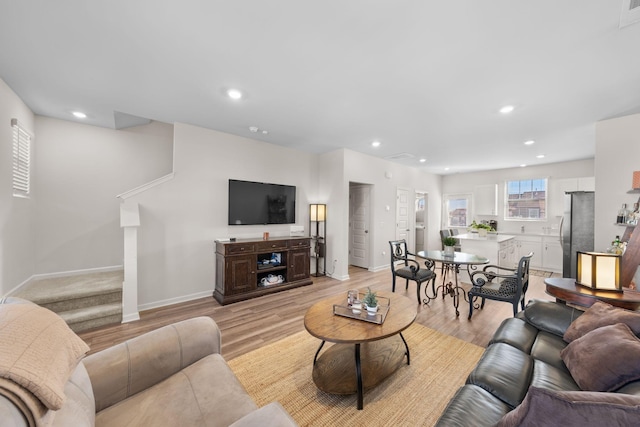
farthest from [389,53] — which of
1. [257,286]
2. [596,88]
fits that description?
[257,286]

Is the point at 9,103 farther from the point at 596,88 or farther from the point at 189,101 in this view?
the point at 596,88

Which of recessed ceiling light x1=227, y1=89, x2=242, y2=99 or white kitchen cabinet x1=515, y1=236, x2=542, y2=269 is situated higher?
recessed ceiling light x1=227, y1=89, x2=242, y2=99

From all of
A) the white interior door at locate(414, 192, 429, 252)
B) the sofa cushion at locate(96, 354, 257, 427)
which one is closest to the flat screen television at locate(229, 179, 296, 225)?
the sofa cushion at locate(96, 354, 257, 427)

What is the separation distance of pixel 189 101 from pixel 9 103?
175 centimetres

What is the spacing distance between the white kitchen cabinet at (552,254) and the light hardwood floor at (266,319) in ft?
7.06

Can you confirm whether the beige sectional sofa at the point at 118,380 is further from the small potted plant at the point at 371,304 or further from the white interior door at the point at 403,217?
the white interior door at the point at 403,217

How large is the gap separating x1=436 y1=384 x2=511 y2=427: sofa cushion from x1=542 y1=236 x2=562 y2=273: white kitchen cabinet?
6333 mm

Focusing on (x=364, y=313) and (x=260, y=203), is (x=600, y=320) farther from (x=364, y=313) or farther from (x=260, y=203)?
(x=260, y=203)

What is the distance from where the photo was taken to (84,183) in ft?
11.9

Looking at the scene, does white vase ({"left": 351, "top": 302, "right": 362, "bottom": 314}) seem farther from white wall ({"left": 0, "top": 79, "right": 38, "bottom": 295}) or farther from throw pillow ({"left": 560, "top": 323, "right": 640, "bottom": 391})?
white wall ({"left": 0, "top": 79, "right": 38, "bottom": 295})

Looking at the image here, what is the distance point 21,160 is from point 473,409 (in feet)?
16.3

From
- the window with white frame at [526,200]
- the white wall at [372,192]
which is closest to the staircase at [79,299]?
the white wall at [372,192]

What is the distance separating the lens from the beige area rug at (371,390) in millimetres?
1643

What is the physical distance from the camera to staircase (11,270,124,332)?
2.73 metres
